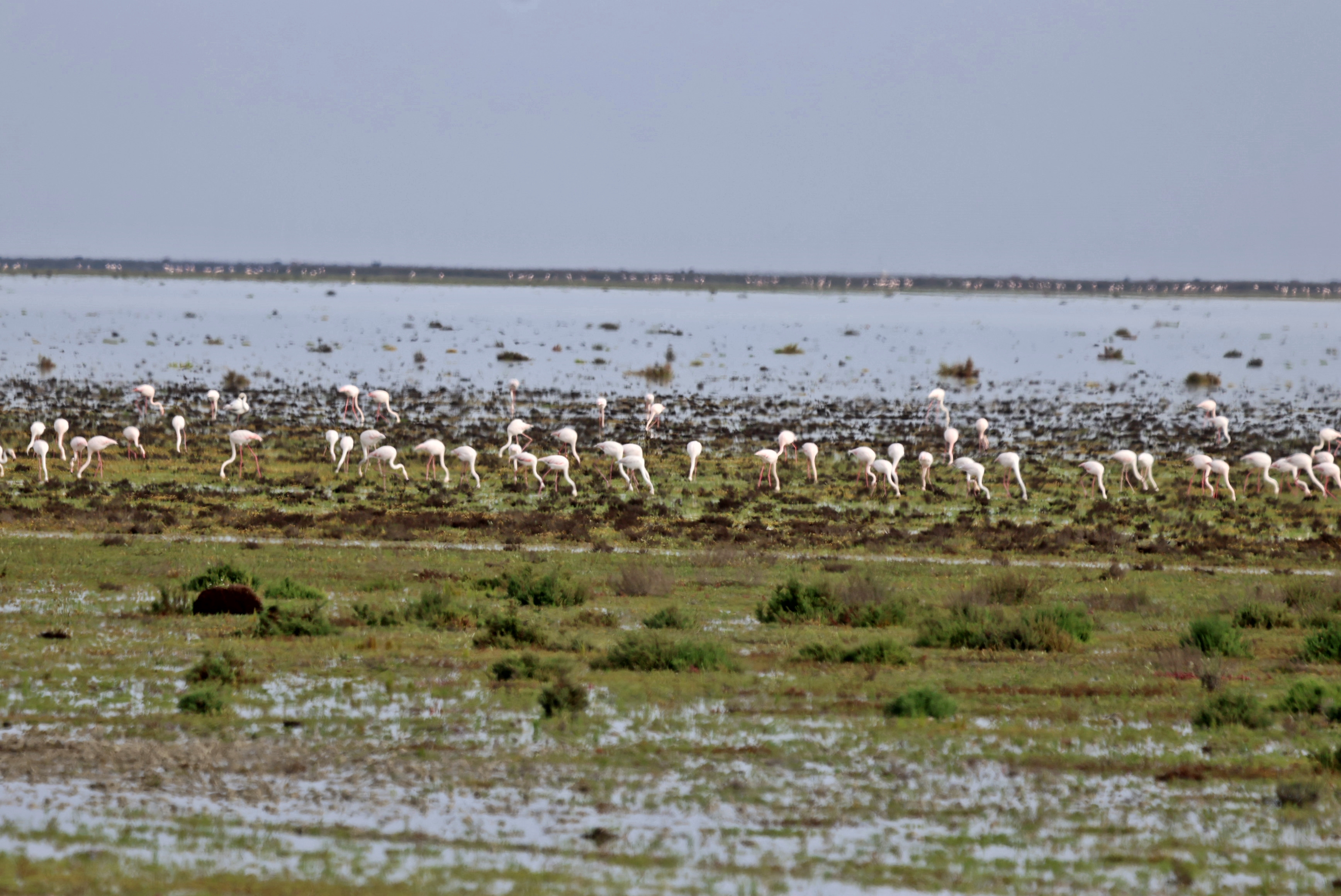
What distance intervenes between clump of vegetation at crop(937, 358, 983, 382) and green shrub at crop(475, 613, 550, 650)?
54714 mm

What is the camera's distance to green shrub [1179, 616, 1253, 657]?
54.9 ft

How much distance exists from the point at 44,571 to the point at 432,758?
11414 mm

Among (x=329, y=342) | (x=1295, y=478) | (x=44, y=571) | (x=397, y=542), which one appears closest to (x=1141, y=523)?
(x=1295, y=478)

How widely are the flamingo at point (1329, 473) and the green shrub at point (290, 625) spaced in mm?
23727

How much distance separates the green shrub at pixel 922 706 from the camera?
13.6 metres

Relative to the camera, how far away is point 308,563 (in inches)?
888

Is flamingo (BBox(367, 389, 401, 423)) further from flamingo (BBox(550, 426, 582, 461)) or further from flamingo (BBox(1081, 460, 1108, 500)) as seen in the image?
flamingo (BBox(1081, 460, 1108, 500))

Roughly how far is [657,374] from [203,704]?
5531cm

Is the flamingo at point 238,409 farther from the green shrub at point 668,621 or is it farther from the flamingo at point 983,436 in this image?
the green shrub at point 668,621

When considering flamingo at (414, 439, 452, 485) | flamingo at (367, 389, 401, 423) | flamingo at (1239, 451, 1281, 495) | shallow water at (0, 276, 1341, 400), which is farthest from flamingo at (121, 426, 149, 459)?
flamingo at (1239, 451, 1281, 495)

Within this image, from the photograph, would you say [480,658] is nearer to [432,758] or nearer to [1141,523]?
[432,758]

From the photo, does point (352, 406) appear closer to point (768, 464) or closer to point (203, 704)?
point (768, 464)

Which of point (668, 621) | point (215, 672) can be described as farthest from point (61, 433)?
point (215, 672)

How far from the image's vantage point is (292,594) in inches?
757
